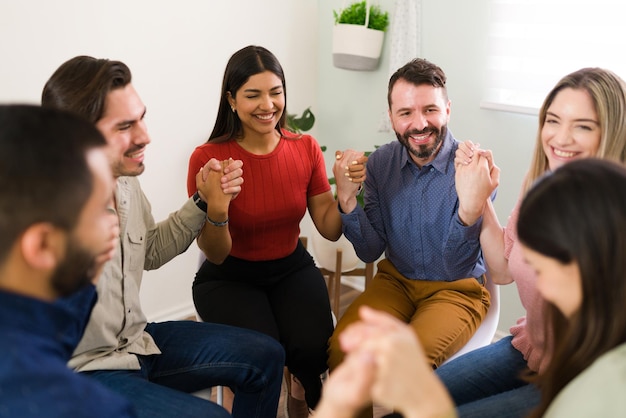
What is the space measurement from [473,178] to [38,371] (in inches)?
46.8

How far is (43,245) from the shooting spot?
2.65 feet

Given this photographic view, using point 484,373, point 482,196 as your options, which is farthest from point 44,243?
point 482,196

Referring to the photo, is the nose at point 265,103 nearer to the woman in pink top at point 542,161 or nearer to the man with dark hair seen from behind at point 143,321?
the man with dark hair seen from behind at point 143,321

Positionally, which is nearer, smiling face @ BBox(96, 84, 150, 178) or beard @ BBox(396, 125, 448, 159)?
smiling face @ BBox(96, 84, 150, 178)

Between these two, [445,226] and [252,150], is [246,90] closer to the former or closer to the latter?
[252,150]

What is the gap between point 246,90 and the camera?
1885 millimetres

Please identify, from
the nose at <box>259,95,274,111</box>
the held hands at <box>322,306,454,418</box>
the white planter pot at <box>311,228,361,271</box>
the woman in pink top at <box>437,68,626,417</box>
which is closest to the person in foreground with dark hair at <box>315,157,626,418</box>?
the held hands at <box>322,306,454,418</box>

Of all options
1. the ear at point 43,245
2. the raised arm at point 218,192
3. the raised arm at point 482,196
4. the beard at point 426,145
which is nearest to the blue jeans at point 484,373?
the raised arm at point 482,196

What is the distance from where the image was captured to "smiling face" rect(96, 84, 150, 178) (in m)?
1.41

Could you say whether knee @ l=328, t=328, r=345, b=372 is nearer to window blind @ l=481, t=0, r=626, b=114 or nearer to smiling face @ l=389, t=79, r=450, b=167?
smiling face @ l=389, t=79, r=450, b=167

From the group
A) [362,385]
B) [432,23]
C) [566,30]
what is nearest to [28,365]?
[362,385]

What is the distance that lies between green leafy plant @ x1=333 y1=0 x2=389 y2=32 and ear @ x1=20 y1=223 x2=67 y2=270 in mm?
2145

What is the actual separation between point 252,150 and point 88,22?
899 mm

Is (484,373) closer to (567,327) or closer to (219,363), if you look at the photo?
(567,327)
